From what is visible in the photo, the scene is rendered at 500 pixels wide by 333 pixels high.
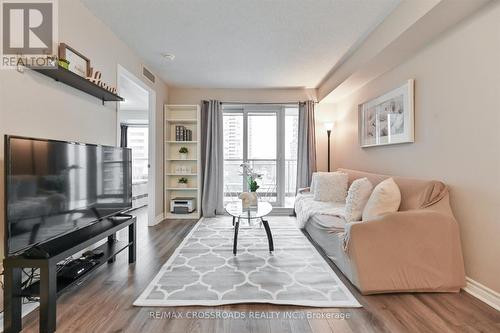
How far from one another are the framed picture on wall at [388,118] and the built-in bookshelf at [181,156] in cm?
289

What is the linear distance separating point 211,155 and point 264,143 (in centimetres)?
112

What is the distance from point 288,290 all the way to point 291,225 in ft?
6.72

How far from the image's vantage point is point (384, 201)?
7.23 feet

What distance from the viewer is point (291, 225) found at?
4000 millimetres

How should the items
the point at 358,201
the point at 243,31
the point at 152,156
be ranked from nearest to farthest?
the point at 358,201, the point at 243,31, the point at 152,156

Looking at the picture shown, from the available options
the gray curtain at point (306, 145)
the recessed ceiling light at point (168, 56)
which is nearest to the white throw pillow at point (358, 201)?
the gray curtain at point (306, 145)

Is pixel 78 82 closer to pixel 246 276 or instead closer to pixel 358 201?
pixel 246 276

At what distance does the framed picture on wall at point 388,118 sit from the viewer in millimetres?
2641

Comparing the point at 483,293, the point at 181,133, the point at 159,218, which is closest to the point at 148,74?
the point at 181,133

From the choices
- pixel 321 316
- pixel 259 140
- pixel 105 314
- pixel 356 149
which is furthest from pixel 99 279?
pixel 356 149

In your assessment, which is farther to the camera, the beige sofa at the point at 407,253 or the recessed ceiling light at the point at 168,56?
the recessed ceiling light at the point at 168,56

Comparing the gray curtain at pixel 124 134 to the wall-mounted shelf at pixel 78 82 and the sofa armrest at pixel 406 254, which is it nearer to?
the wall-mounted shelf at pixel 78 82

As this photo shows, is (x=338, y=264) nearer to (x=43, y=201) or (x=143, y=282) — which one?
(x=143, y=282)

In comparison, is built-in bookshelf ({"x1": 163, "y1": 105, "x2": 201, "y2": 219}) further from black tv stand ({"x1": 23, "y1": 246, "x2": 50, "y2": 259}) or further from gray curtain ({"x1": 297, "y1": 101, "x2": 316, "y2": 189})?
black tv stand ({"x1": 23, "y1": 246, "x2": 50, "y2": 259})
